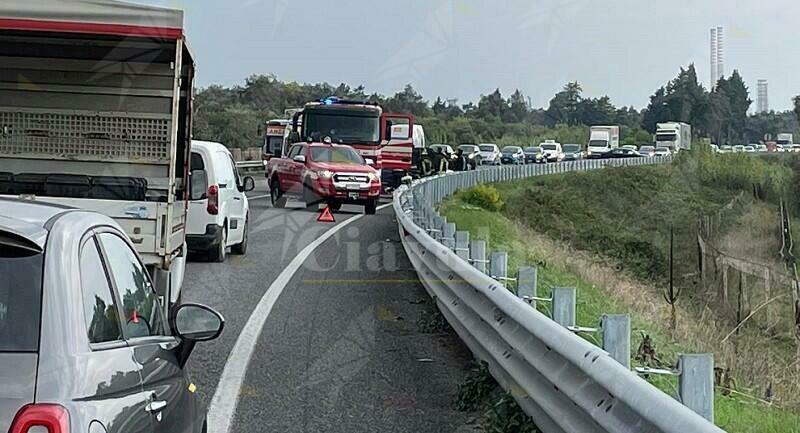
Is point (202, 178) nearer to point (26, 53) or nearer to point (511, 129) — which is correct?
point (26, 53)

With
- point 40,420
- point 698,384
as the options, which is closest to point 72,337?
point 40,420

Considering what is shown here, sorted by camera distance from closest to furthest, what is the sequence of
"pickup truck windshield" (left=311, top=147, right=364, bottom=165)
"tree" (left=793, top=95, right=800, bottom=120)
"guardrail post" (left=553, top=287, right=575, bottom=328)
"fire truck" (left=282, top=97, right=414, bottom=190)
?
1. "guardrail post" (left=553, top=287, right=575, bottom=328)
2. "pickup truck windshield" (left=311, top=147, right=364, bottom=165)
3. "fire truck" (left=282, top=97, right=414, bottom=190)
4. "tree" (left=793, top=95, right=800, bottom=120)

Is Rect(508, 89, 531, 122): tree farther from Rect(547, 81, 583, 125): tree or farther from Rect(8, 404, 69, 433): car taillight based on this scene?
Rect(8, 404, 69, 433): car taillight

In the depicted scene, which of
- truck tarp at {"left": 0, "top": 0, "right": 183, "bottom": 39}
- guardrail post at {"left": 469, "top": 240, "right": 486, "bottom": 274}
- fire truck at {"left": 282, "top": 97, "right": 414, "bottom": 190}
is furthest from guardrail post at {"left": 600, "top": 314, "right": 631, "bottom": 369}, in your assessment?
fire truck at {"left": 282, "top": 97, "right": 414, "bottom": 190}

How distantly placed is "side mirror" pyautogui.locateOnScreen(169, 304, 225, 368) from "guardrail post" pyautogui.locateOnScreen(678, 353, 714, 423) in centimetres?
195

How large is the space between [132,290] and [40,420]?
1.61 metres

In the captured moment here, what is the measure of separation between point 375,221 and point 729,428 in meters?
19.2

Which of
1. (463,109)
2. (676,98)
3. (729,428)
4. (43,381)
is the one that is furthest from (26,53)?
(676,98)

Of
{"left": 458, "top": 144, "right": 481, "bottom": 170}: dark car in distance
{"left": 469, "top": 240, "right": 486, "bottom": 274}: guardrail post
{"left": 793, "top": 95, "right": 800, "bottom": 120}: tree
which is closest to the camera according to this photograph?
{"left": 469, "top": 240, "right": 486, "bottom": 274}: guardrail post

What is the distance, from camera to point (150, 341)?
14.8 ft

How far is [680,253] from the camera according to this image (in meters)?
38.8

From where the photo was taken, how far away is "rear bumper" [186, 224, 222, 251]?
16.1 meters

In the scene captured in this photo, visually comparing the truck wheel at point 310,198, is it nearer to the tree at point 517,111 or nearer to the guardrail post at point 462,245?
the guardrail post at point 462,245

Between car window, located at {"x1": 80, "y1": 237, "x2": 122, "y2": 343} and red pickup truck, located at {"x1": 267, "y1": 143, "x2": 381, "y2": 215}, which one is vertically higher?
red pickup truck, located at {"x1": 267, "y1": 143, "x2": 381, "y2": 215}
